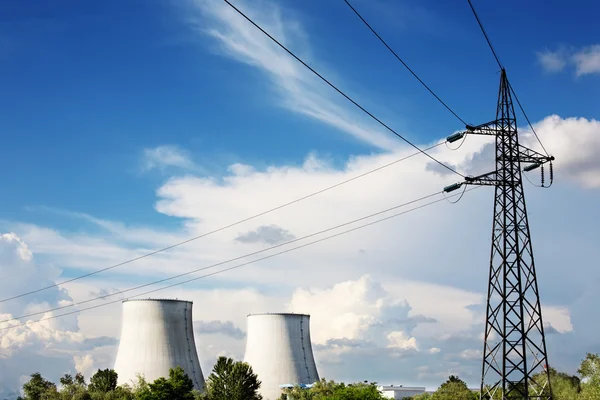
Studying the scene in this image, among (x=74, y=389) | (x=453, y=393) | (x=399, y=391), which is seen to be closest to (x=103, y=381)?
(x=74, y=389)

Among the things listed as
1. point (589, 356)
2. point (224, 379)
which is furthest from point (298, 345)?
point (589, 356)

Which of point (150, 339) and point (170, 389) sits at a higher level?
point (150, 339)

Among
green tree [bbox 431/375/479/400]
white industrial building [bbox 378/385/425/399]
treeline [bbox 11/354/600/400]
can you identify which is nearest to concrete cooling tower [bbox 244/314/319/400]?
treeline [bbox 11/354/600/400]

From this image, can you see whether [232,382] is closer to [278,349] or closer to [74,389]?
[278,349]

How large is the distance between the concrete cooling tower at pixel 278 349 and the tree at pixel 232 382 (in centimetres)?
263

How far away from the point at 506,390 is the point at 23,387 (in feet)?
221

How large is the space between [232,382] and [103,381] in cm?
1459

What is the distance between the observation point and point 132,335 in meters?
57.4

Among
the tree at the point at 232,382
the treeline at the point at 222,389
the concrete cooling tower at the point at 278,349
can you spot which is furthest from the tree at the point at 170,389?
the concrete cooling tower at the point at 278,349

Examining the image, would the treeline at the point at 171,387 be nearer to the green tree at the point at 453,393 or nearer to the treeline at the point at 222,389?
the treeline at the point at 222,389

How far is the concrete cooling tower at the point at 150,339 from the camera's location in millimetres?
57062

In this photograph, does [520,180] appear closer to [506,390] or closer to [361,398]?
[506,390]

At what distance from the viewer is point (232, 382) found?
191ft

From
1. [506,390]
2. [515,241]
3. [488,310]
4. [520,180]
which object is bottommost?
[506,390]
